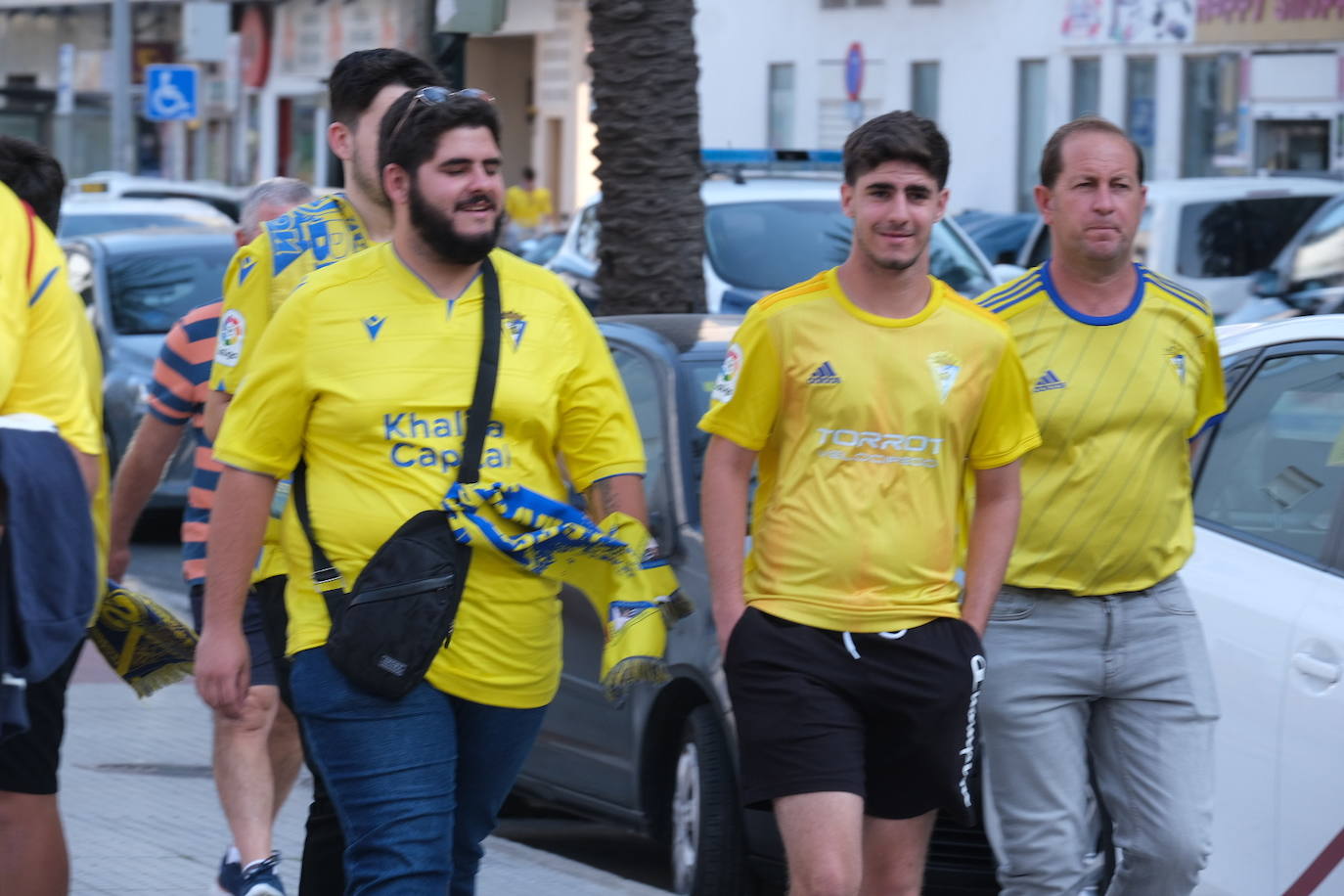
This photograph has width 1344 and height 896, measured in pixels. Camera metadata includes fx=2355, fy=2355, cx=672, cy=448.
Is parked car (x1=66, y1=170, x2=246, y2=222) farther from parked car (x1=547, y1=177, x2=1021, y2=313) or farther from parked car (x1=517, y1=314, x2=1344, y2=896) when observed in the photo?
parked car (x1=517, y1=314, x2=1344, y2=896)

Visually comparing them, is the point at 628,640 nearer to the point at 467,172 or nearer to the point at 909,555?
the point at 909,555

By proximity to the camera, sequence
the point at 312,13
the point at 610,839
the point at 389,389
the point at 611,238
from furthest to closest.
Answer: the point at 312,13
the point at 611,238
the point at 610,839
the point at 389,389

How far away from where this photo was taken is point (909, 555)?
166 inches

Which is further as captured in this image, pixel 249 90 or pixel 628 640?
pixel 249 90

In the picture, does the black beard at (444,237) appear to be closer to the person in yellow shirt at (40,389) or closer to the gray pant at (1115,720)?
the person in yellow shirt at (40,389)

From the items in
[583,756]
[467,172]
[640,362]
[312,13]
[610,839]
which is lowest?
[610,839]

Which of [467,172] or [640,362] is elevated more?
[467,172]

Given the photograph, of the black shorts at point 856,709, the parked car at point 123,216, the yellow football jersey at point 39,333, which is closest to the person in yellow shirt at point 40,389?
the yellow football jersey at point 39,333

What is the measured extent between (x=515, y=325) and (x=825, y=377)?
0.57 m

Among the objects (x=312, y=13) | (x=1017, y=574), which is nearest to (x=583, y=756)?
(x=1017, y=574)

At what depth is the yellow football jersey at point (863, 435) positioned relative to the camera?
4.21 metres

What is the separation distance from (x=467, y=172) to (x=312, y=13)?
46324 millimetres

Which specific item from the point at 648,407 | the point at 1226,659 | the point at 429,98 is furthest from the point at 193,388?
the point at 1226,659

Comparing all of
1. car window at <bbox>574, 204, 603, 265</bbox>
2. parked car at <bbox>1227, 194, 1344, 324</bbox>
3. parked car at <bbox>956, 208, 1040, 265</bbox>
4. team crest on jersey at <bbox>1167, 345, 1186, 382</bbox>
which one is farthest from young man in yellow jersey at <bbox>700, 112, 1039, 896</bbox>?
parked car at <bbox>956, 208, 1040, 265</bbox>
